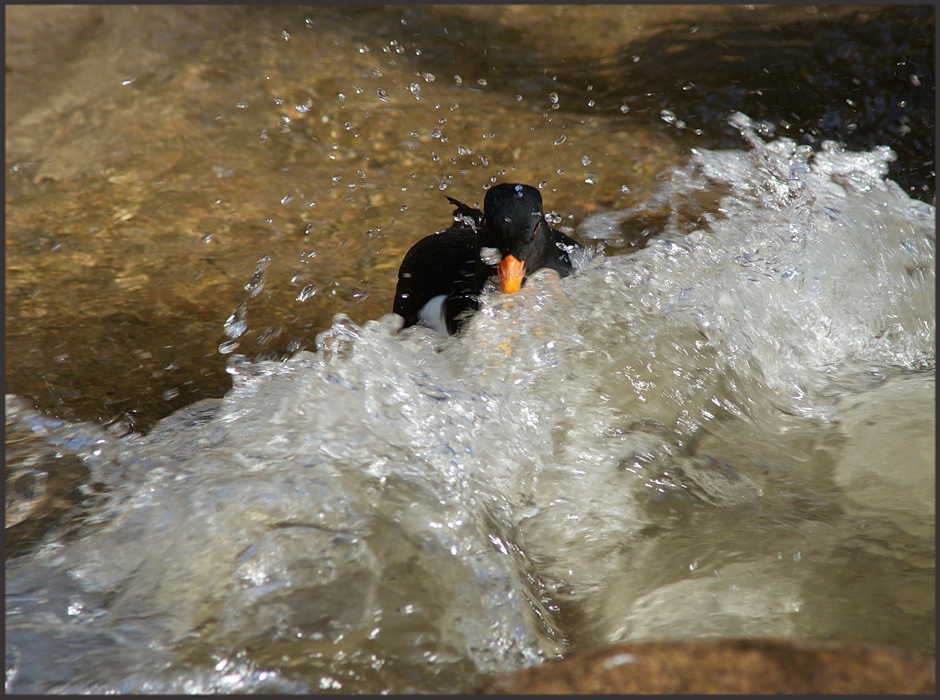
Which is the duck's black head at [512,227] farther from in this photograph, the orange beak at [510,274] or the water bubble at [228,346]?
the water bubble at [228,346]

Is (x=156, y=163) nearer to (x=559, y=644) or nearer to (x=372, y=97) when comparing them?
(x=372, y=97)

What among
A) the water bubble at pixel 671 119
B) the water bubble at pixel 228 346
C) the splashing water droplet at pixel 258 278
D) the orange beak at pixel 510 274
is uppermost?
the orange beak at pixel 510 274

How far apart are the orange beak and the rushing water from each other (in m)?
0.09

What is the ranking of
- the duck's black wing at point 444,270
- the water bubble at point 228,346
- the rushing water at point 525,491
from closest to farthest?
the rushing water at point 525,491
the duck's black wing at point 444,270
the water bubble at point 228,346

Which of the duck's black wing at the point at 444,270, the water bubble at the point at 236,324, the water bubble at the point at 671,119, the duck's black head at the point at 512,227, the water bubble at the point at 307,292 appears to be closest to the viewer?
the duck's black head at the point at 512,227

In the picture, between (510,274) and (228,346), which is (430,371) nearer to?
(510,274)

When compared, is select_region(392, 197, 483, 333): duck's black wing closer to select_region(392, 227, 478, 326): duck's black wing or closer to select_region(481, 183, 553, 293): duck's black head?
select_region(392, 227, 478, 326): duck's black wing

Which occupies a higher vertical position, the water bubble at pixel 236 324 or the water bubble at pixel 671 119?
the water bubble at pixel 671 119

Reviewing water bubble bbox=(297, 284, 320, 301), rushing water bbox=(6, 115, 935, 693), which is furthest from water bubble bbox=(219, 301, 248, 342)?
rushing water bbox=(6, 115, 935, 693)

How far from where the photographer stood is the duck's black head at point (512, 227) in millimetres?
3051

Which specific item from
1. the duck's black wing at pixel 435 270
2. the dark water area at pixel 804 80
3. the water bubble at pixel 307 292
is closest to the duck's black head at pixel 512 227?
the duck's black wing at pixel 435 270

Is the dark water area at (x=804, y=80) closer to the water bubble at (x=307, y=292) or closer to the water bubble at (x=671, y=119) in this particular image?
the water bubble at (x=671, y=119)

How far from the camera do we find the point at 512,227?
306 centimetres

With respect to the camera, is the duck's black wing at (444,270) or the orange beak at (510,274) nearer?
the orange beak at (510,274)
